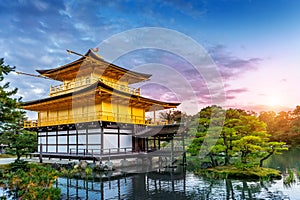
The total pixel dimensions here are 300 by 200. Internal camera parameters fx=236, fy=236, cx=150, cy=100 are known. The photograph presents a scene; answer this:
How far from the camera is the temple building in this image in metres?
20.8

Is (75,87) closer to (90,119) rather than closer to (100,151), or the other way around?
(90,119)

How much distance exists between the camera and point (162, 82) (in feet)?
92.5

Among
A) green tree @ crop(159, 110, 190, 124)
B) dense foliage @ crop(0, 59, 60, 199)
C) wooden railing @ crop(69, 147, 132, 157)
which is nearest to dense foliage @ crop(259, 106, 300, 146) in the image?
green tree @ crop(159, 110, 190, 124)

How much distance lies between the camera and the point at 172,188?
13250mm

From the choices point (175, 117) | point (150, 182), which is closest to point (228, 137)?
point (150, 182)

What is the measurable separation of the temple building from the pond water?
4998mm

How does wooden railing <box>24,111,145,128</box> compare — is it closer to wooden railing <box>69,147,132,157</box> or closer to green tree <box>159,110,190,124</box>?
wooden railing <box>69,147,132,157</box>

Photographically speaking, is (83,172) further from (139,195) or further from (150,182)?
(139,195)

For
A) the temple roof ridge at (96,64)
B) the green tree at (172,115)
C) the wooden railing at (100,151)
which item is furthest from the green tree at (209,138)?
the green tree at (172,115)

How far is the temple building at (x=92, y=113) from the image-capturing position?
20797mm

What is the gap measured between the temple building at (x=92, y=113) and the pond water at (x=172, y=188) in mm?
4998

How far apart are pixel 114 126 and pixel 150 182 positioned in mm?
8037

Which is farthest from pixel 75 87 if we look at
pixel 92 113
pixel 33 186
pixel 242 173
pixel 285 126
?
pixel 285 126

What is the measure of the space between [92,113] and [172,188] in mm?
11301
